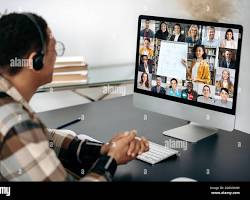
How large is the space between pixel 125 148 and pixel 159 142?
225 mm

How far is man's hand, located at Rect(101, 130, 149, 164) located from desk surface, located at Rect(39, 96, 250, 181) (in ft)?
0.21

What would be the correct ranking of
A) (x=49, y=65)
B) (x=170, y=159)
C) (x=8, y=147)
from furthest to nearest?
1. (x=170, y=159)
2. (x=49, y=65)
3. (x=8, y=147)

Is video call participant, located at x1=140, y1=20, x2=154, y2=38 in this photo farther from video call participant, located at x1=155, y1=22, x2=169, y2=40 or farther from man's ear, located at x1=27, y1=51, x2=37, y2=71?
man's ear, located at x1=27, y1=51, x2=37, y2=71

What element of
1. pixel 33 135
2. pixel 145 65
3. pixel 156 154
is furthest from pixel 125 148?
pixel 145 65

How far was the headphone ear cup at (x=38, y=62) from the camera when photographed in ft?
3.44

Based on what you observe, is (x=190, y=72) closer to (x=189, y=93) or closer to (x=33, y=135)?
(x=189, y=93)

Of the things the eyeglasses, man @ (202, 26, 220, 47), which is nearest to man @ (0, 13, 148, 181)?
the eyeglasses

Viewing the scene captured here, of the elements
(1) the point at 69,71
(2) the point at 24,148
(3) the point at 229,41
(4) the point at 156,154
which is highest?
(3) the point at 229,41

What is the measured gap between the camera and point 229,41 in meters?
1.25

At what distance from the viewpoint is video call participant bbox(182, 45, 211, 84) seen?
1.30 meters

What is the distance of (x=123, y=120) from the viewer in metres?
1.48

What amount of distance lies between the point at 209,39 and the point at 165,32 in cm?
15

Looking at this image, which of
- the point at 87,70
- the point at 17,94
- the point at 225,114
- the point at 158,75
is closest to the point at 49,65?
the point at 17,94
